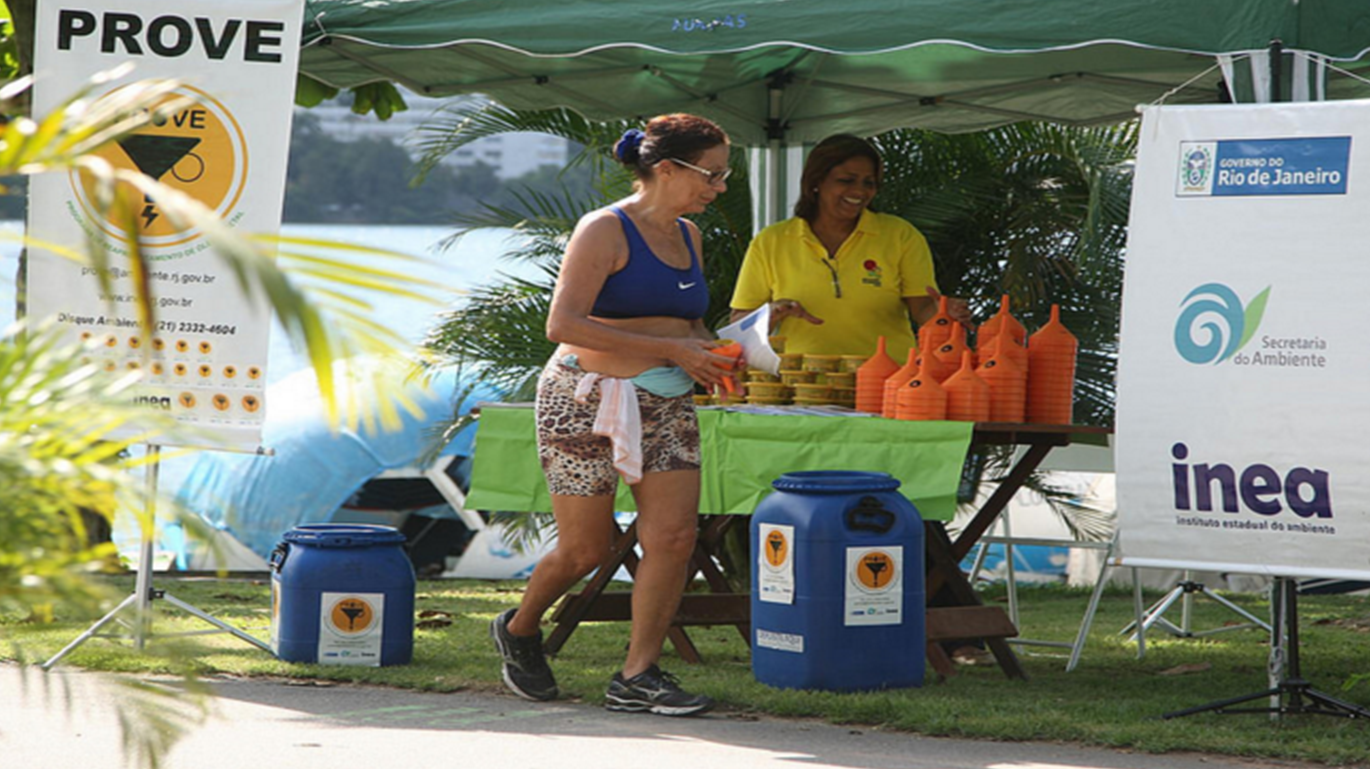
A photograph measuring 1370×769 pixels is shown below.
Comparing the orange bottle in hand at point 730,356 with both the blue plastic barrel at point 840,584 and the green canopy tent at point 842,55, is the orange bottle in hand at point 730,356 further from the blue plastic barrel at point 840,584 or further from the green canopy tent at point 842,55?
the green canopy tent at point 842,55

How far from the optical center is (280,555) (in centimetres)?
603

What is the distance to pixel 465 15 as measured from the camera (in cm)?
598

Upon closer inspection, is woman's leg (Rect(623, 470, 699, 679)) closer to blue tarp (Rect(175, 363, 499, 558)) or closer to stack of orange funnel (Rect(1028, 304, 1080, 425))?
stack of orange funnel (Rect(1028, 304, 1080, 425))

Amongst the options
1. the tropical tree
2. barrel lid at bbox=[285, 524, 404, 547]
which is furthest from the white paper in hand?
the tropical tree

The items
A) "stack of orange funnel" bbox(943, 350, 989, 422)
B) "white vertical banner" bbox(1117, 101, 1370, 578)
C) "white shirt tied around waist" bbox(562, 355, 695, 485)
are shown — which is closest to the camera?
"white vertical banner" bbox(1117, 101, 1370, 578)

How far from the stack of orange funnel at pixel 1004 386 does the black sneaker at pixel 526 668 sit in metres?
1.56

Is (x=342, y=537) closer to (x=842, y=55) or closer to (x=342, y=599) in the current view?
(x=342, y=599)

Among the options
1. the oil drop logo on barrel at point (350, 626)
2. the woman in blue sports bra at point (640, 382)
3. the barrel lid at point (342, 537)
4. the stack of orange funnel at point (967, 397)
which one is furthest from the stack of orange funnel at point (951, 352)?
the oil drop logo on barrel at point (350, 626)

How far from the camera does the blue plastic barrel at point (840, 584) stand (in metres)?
5.32

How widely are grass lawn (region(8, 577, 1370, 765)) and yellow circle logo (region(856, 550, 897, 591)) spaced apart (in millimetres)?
320

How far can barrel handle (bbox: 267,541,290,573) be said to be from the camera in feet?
19.6

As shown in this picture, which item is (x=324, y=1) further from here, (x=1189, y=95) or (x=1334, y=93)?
(x=1334, y=93)

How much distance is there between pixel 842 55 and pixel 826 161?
33.8 inches

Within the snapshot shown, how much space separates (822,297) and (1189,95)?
158 centimetres
